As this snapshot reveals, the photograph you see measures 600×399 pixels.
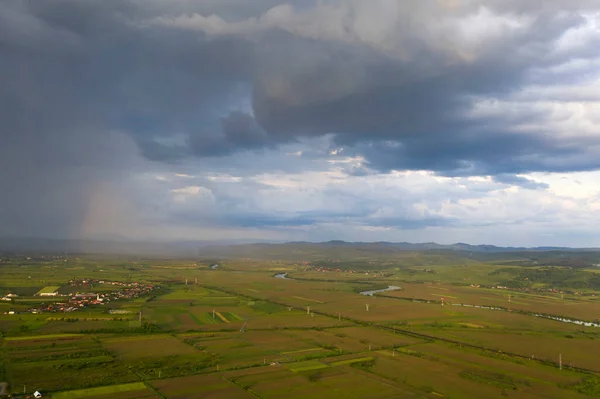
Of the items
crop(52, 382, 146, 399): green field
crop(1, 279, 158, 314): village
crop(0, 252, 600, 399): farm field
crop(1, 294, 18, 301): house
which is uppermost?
crop(1, 294, 18, 301): house

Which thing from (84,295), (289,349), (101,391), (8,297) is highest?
(8,297)

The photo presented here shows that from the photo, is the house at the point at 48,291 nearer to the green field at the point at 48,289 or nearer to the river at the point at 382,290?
the green field at the point at 48,289

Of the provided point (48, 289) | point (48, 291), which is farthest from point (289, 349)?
point (48, 289)

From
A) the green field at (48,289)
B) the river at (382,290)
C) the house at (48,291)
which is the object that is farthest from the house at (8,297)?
the river at (382,290)

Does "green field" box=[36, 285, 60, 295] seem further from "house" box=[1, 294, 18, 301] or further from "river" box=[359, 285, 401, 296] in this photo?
"river" box=[359, 285, 401, 296]

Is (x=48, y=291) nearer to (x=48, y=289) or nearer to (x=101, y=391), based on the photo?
(x=48, y=289)

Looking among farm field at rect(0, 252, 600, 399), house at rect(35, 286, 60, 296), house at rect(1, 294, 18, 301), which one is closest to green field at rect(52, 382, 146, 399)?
farm field at rect(0, 252, 600, 399)

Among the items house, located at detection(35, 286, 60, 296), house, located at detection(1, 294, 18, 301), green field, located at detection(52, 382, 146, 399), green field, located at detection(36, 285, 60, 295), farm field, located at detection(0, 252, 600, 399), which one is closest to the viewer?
green field, located at detection(52, 382, 146, 399)

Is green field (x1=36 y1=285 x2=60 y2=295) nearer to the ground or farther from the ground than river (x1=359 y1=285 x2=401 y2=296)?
farther from the ground
